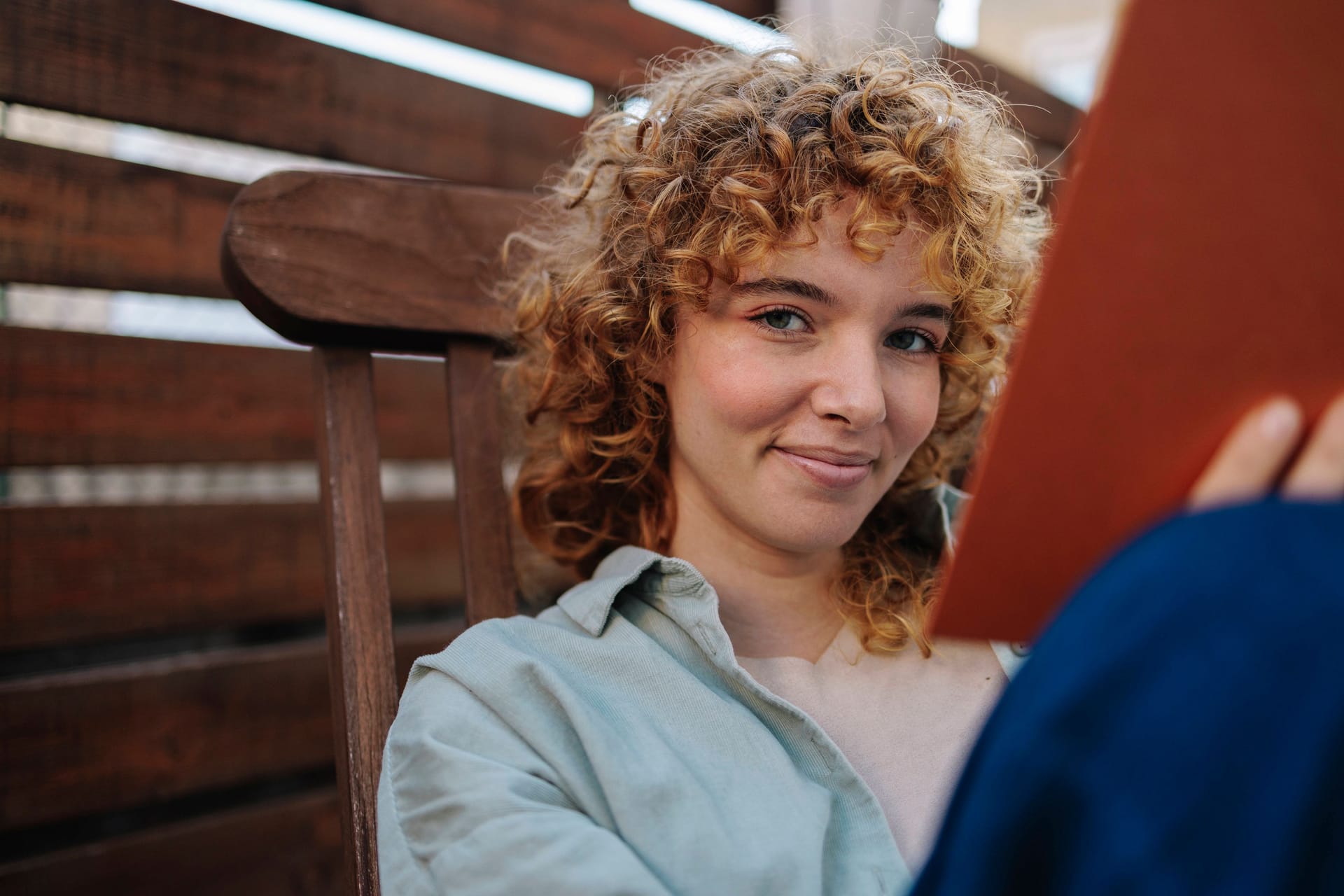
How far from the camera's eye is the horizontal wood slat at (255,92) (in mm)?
974

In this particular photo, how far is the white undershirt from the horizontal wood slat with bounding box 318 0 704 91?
809 mm

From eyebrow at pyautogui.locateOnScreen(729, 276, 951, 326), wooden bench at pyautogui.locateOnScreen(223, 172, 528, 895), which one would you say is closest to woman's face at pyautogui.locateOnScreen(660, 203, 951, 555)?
eyebrow at pyautogui.locateOnScreen(729, 276, 951, 326)

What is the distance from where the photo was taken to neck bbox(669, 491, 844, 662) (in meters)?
0.93

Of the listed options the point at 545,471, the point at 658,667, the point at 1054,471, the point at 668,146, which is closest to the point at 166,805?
the point at 545,471

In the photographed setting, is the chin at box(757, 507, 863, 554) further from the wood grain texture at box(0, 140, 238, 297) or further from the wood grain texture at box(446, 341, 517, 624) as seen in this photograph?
the wood grain texture at box(0, 140, 238, 297)

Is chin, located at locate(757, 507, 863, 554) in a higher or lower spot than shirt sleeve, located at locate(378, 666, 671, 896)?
higher

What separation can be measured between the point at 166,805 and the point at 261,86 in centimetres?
81

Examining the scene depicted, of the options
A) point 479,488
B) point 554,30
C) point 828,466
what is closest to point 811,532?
point 828,466

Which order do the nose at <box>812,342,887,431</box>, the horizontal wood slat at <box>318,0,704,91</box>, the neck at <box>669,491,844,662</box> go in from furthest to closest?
the horizontal wood slat at <box>318,0,704,91</box>
the neck at <box>669,491,844,662</box>
the nose at <box>812,342,887,431</box>

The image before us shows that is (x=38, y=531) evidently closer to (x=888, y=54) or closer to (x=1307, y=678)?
(x=888, y=54)

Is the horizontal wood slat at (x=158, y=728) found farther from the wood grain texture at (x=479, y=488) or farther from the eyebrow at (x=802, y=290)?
the eyebrow at (x=802, y=290)

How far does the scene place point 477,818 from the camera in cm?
65

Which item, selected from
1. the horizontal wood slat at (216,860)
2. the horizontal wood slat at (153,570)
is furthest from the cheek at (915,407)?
the horizontal wood slat at (216,860)

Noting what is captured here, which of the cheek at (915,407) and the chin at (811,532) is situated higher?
the cheek at (915,407)
